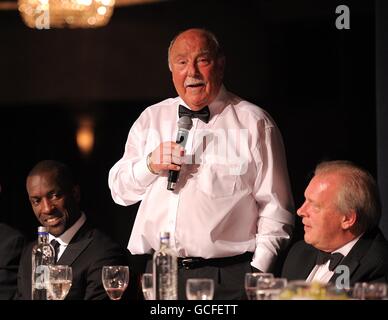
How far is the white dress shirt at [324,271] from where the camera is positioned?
417 cm

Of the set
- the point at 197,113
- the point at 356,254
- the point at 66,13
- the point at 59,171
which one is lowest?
the point at 356,254

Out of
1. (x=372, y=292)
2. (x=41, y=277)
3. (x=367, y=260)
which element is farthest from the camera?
(x=41, y=277)

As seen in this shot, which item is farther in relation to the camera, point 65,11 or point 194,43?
point 65,11

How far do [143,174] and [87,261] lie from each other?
53 centimetres

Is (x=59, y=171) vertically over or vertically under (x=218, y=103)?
under

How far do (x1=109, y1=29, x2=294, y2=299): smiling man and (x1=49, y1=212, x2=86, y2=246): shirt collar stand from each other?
0.32 metres

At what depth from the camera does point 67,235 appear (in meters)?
4.97

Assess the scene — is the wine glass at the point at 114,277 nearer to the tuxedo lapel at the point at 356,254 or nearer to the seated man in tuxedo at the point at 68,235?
the seated man in tuxedo at the point at 68,235

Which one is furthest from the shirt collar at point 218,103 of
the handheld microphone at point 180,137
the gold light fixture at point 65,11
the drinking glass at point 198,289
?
the drinking glass at point 198,289

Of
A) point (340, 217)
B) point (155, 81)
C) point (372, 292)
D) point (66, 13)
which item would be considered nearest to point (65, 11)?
point (66, 13)

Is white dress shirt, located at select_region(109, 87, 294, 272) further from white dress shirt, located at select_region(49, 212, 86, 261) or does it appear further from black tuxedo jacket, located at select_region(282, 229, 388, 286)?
black tuxedo jacket, located at select_region(282, 229, 388, 286)

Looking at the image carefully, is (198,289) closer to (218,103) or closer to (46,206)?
(218,103)

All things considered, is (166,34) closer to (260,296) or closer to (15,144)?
(15,144)
